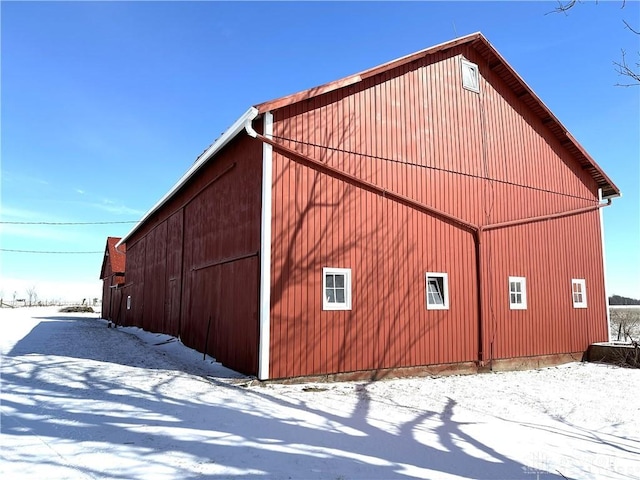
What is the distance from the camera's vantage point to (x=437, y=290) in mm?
9852

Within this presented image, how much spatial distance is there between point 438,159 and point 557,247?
14.7 ft

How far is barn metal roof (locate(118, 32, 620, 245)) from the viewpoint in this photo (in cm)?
831

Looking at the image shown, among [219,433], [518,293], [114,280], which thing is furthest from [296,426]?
[114,280]

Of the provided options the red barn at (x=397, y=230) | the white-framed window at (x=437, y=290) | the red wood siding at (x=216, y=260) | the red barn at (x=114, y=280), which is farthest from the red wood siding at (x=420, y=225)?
the red barn at (x=114, y=280)

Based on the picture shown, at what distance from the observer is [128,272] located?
75.9 ft

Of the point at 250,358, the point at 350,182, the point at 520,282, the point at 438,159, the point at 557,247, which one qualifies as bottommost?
the point at 250,358

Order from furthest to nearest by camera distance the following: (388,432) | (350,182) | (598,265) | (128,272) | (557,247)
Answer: (128,272)
(598,265)
(557,247)
(350,182)
(388,432)

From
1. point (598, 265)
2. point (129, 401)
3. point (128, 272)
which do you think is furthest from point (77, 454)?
point (128, 272)

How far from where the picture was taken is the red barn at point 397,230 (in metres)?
8.11

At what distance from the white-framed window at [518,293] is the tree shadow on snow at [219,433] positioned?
4.56 metres

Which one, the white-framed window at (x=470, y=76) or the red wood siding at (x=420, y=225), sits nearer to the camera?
the red wood siding at (x=420, y=225)

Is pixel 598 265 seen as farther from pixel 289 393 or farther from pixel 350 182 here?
pixel 289 393

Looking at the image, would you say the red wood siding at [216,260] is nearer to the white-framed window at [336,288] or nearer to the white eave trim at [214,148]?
the white eave trim at [214,148]

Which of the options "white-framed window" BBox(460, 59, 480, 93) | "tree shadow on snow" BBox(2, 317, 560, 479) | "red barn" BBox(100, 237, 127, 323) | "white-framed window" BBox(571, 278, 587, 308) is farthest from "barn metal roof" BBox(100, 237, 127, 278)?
"white-framed window" BBox(571, 278, 587, 308)
